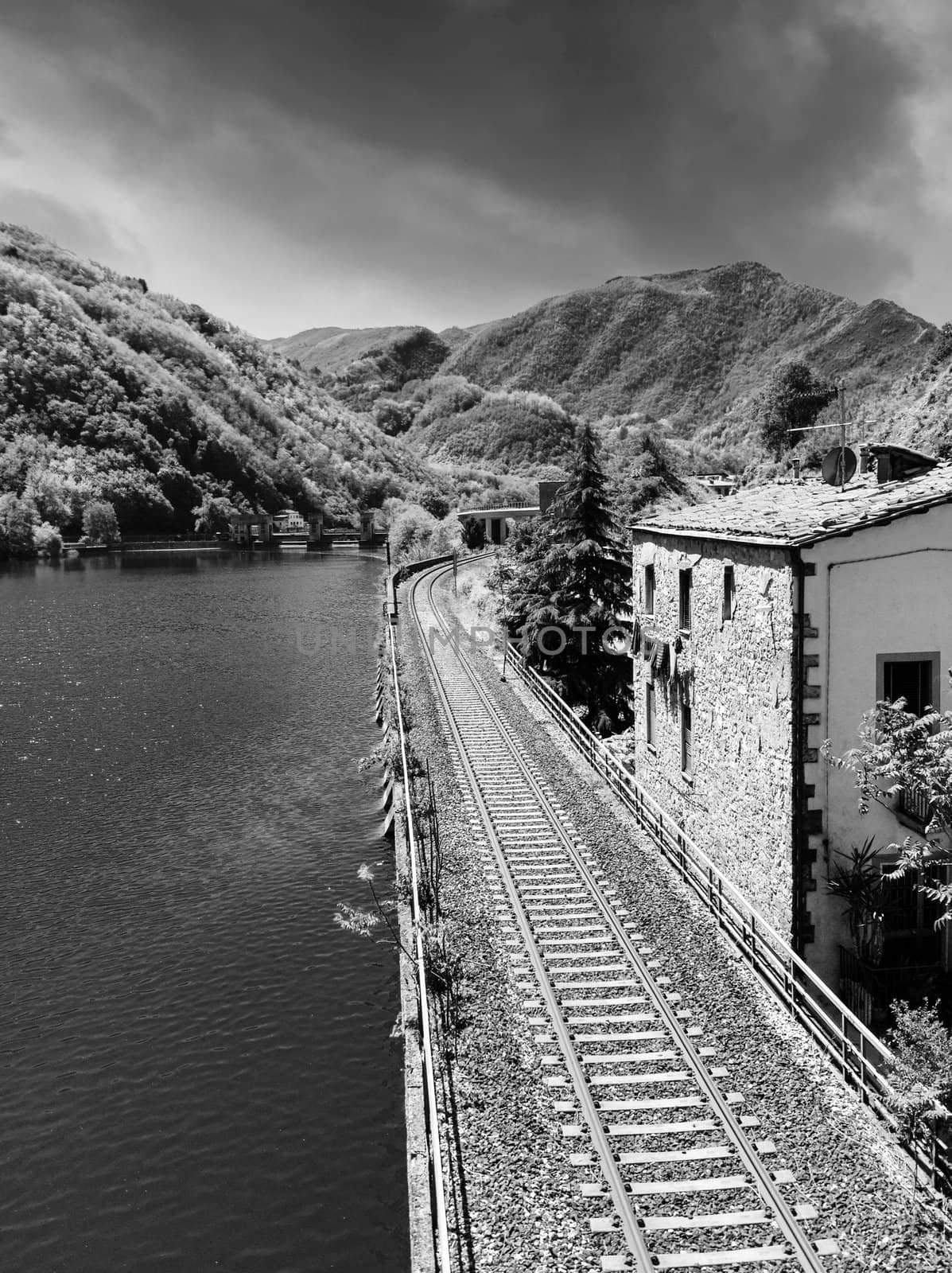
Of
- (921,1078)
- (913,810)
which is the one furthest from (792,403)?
(921,1078)

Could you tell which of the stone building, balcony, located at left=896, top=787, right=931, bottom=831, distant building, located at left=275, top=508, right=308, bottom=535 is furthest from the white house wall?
distant building, located at left=275, top=508, right=308, bottom=535

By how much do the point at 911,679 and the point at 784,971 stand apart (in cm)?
584

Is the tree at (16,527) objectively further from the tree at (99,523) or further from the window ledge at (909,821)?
the window ledge at (909,821)

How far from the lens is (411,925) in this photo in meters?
18.1

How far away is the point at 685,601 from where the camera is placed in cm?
2216

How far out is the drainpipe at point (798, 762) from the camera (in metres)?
15.8

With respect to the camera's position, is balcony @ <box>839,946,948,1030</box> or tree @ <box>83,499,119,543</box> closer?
balcony @ <box>839,946,948,1030</box>

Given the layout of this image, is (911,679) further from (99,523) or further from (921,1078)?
(99,523)

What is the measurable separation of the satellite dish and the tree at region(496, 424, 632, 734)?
14.9 m

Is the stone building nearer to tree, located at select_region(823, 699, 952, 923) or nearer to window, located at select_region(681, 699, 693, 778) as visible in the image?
tree, located at select_region(823, 699, 952, 923)

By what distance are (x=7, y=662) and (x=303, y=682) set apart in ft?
59.3

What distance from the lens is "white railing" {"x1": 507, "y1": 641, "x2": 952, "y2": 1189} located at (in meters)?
11.5

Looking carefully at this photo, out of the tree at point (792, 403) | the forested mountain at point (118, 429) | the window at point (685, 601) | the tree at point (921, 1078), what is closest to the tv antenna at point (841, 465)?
the window at point (685, 601)

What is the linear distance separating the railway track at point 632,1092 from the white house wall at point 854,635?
3556 mm
